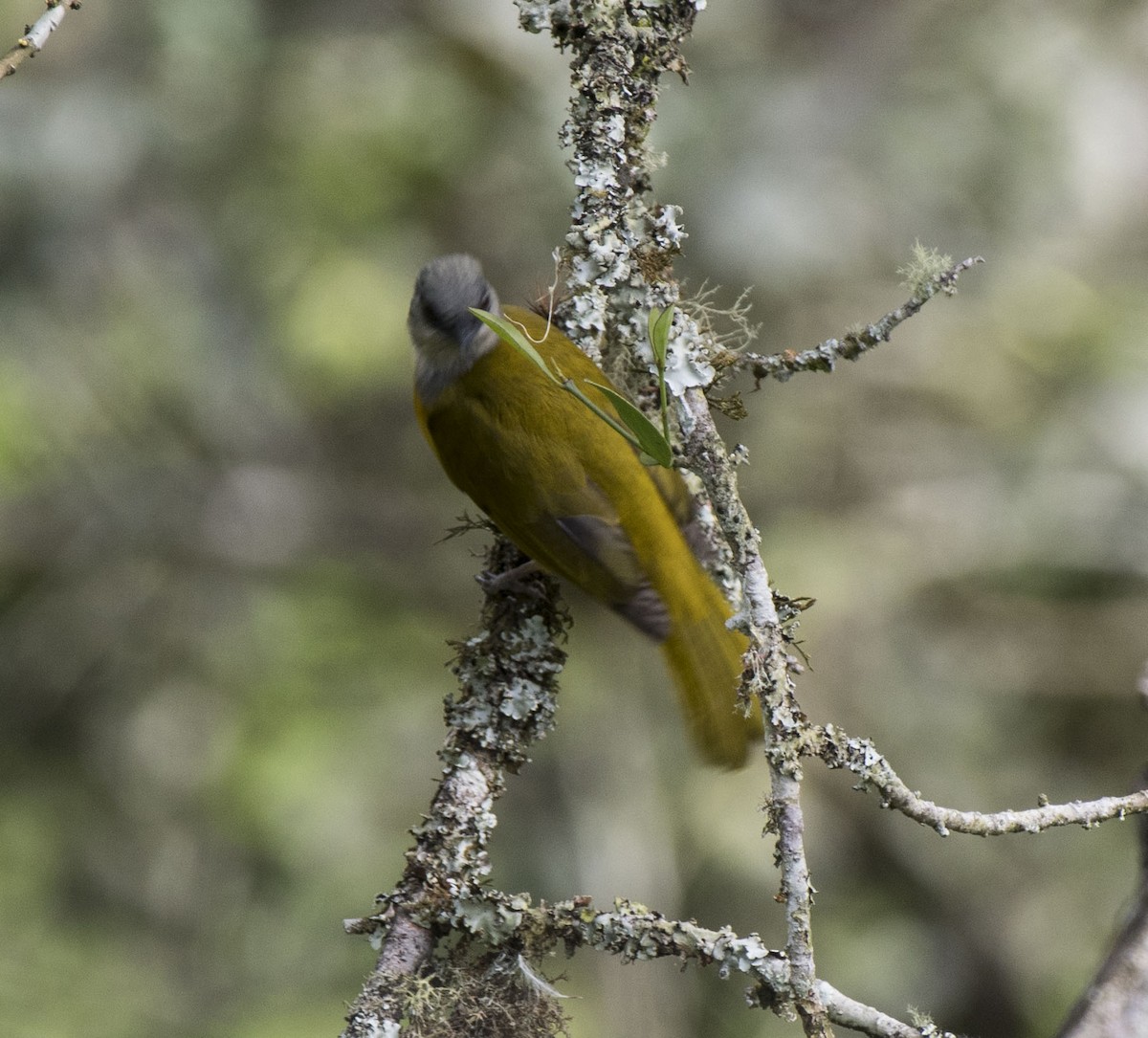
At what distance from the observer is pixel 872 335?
221cm

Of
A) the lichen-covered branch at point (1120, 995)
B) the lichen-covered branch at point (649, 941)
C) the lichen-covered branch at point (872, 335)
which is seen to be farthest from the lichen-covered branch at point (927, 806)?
the lichen-covered branch at point (872, 335)

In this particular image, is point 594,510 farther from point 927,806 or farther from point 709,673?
point 927,806

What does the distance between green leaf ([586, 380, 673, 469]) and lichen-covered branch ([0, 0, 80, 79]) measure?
37.8 inches

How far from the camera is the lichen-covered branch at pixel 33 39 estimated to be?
1.86 meters

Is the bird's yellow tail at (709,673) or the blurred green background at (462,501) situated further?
the blurred green background at (462,501)

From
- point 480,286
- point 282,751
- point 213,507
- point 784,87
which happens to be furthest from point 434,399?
point 784,87

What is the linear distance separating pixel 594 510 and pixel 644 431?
1.10m

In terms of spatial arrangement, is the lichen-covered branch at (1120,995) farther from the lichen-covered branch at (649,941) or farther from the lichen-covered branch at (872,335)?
the lichen-covered branch at (872,335)

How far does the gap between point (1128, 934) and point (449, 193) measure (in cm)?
410

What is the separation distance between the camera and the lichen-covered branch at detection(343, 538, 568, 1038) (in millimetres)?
2227

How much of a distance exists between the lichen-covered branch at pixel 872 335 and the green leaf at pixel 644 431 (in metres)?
0.39

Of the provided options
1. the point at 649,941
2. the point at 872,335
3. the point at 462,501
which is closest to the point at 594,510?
the point at 872,335

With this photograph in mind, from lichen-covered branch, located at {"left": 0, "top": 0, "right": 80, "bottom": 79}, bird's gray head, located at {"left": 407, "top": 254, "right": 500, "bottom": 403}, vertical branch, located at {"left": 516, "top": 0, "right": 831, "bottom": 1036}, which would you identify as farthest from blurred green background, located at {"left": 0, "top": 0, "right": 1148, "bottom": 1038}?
lichen-covered branch, located at {"left": 0, "top": 0, "right": 80, "bottom": 79}

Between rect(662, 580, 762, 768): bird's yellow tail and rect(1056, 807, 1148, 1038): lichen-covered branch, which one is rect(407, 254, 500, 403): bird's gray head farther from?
rect(1056, 807, 1148, 1038): lichen-covered branch
